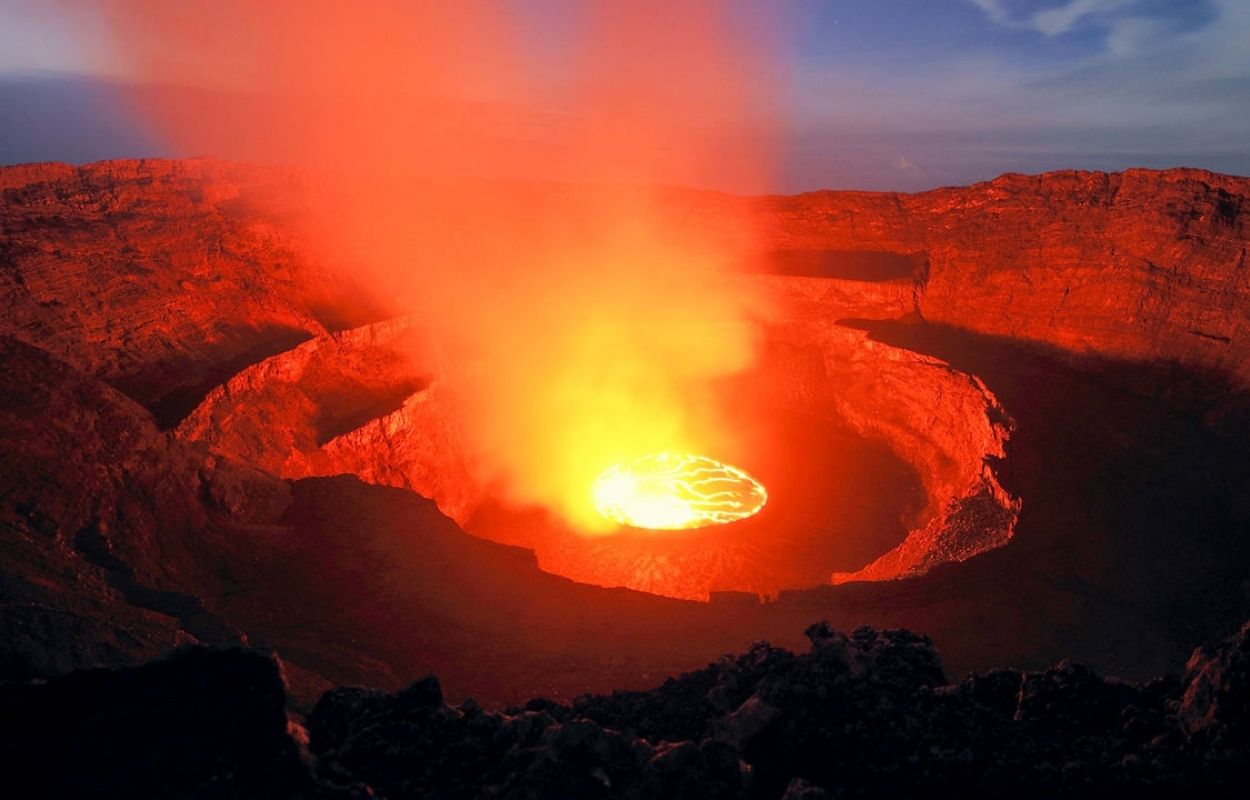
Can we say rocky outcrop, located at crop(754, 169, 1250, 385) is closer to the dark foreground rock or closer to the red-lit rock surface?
the red-lit rock surface

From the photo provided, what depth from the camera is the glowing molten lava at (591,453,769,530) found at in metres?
28.1

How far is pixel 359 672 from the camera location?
13.6m

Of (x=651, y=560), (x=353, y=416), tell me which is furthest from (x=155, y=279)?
(x=651, y=560)

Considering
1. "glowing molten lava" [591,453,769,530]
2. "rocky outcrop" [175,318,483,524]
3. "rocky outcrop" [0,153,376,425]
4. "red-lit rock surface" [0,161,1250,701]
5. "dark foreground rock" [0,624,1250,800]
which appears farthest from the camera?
"glowing molten lava" [591,453,769,530]

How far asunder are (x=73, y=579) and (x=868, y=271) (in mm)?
35393

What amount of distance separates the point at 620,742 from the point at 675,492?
24079 millimetres

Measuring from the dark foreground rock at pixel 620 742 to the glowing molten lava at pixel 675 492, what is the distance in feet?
66.9

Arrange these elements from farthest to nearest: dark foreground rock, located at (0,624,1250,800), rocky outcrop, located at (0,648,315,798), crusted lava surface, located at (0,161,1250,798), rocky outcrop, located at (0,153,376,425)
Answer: rocky outcrop, located at (0,153,376,425) < crusted lava surface, located at (0,161,1250,798) < dark foreground rock, located at (0,624,1250,800) < rocky outcrop, located at (0,648,315,798)

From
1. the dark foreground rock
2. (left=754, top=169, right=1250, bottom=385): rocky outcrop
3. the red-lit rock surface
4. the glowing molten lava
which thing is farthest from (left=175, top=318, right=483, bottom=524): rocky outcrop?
(left=754, top=169, right=1250, bottom=385): rocky outcrop

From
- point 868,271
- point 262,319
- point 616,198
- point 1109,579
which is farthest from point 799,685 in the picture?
point 616,198

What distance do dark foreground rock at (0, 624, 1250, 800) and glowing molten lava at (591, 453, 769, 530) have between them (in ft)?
66.9

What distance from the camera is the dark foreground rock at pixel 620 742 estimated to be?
5406mm

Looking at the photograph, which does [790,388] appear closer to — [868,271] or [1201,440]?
[868,271]

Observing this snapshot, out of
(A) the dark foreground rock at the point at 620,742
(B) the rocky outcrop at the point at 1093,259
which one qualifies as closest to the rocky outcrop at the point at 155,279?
(A) the dark foreground rock at the point at 620,742
